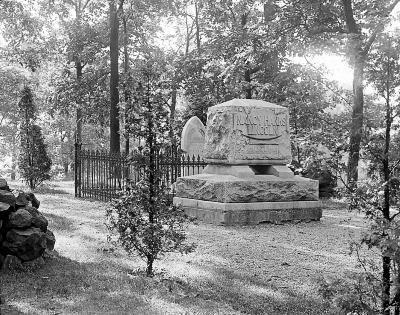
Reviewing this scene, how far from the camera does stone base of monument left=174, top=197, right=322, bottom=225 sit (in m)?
11.4

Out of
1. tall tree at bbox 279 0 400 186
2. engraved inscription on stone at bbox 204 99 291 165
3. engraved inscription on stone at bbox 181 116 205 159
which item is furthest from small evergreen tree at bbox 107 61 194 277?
tall tree at bbox 279 0 400 186

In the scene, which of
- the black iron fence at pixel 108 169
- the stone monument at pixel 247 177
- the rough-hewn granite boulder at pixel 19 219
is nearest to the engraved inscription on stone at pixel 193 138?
the black iron fence at pixel 108 169

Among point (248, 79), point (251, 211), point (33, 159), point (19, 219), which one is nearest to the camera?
point (19, 219)

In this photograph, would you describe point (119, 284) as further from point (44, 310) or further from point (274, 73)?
point (274, 73)

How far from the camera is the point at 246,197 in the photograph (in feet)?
38.3

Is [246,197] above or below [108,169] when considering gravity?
below

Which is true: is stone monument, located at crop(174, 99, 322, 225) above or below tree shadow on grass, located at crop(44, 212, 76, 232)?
above

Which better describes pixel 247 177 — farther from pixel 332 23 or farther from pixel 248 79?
pixel 248 79

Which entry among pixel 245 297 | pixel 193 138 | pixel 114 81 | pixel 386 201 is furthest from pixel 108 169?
pixel 386 201

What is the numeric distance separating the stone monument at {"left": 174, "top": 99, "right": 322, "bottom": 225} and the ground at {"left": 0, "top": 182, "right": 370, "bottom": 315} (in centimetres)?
127

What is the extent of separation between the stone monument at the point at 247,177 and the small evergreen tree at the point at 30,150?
8800 millimetres

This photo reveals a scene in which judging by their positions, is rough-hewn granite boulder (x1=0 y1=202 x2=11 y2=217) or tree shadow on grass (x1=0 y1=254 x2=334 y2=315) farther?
rough-hewn granite boulder (x1=0 y1=202 x2=11 y2=217)

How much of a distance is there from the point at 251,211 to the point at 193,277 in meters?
5.10

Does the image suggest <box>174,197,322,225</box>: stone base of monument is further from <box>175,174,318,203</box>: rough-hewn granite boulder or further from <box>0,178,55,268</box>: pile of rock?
<box>0,178,55,268</box>: pile of rock
